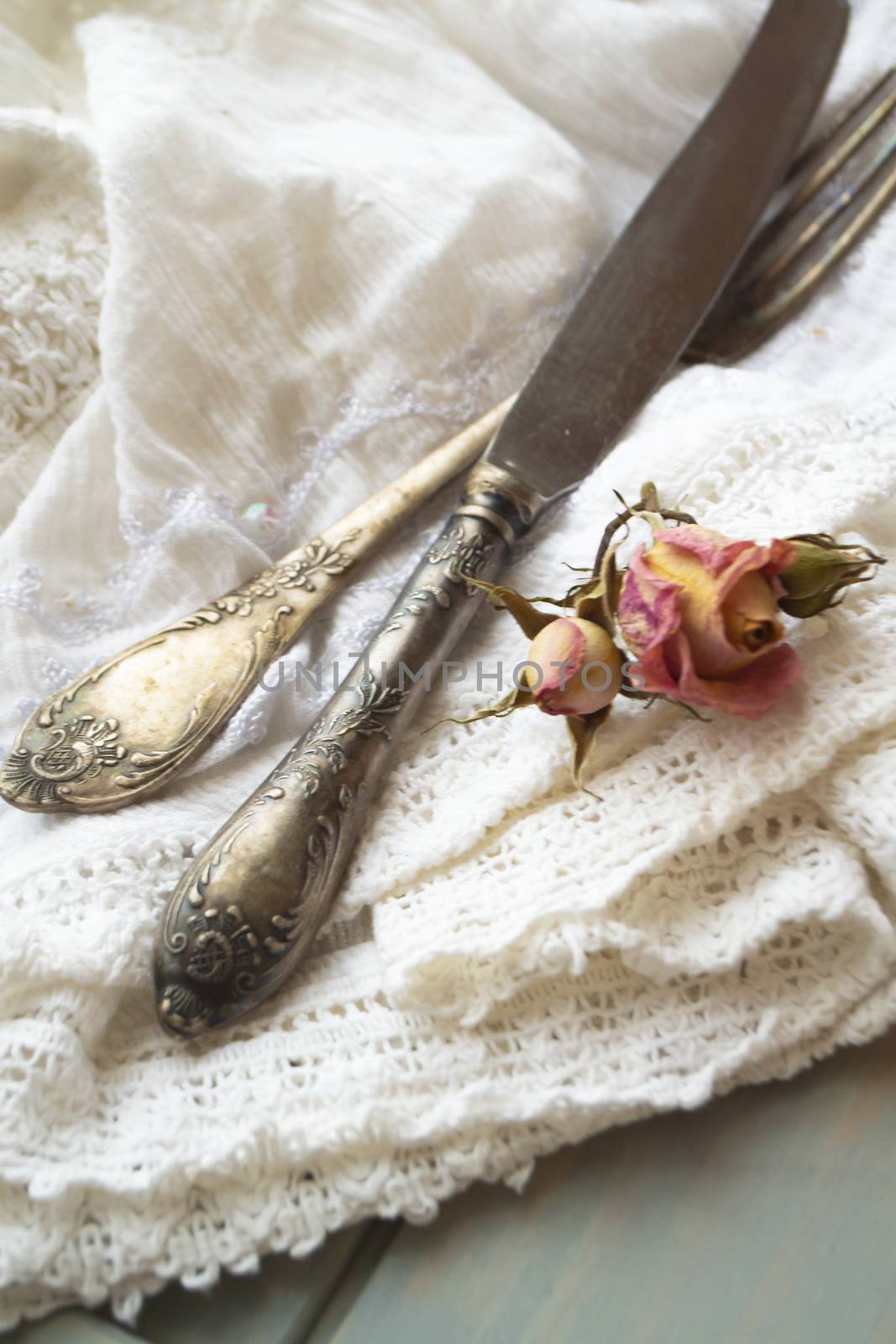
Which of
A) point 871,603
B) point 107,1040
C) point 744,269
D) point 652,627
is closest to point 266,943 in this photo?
point 107,1040

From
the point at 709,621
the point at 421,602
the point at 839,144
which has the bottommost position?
the point at 421,602

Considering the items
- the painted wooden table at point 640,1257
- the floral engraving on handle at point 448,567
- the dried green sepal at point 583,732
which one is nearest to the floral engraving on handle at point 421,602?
the floral engraving on handle at point 448,567

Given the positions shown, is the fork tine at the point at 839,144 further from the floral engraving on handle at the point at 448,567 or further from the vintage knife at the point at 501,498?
the floral engraving on handle at the point at 448,567

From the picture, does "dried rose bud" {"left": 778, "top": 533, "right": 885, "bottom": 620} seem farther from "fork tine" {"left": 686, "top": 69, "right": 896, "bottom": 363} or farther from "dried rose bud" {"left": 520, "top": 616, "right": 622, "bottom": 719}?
"fork tine" {"left": 686, "top": 69, "right": 896, "bottom": 363}

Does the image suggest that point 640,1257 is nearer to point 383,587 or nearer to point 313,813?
point 313,813

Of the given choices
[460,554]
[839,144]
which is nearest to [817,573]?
[460,554]

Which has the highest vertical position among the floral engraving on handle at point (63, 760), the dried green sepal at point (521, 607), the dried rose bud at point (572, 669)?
the dried rose bud at point (572, 669)
